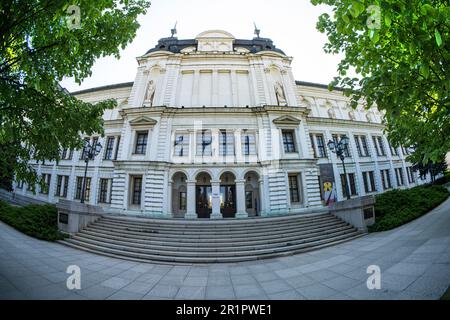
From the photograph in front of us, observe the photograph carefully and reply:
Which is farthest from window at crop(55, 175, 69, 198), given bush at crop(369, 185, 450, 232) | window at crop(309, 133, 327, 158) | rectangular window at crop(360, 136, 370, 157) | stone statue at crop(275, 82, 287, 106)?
rectangular window at crop(360, 136, 370, 157)

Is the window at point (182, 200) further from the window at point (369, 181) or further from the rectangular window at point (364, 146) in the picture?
the rectangular window at point (364, 146)

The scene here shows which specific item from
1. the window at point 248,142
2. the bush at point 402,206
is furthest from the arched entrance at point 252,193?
the bush at point 402,206

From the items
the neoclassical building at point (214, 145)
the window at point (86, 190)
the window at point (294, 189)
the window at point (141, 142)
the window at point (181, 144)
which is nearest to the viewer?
the neoclassical building at point (214, 145)

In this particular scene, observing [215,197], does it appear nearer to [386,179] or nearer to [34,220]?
[34,220]

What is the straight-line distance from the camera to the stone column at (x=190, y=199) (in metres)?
15.1

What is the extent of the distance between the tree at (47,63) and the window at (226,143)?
11.7 metres

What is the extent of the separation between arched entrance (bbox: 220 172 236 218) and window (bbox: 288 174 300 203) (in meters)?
5.38

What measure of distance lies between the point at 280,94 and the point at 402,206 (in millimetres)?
13742

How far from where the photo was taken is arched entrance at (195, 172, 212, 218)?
16.5 m

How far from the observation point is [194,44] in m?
21.3

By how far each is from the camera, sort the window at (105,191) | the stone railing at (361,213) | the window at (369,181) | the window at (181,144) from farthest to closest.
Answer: the window at (369,181) → the window at (105,191) → the window at (181,144) → the stone railing at (361,213)

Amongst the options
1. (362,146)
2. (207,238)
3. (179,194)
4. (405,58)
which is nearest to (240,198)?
(179,194)
